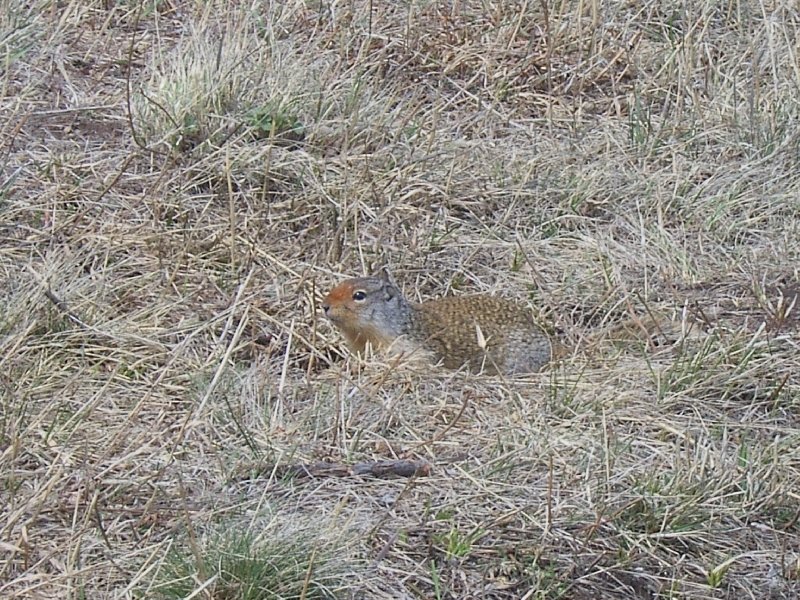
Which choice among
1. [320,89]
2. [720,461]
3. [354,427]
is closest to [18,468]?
[354,427]

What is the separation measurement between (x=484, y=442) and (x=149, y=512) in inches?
41.8

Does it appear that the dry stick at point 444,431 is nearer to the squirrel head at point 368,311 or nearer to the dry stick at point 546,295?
the squirrel head at point 368,311

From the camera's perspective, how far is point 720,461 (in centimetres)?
374

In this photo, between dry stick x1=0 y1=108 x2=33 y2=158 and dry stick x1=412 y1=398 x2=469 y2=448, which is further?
dry stick x1=0 y1=108 x2=33 y2=158

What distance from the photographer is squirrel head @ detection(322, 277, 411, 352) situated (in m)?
4.59

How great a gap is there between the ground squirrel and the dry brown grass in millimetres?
145

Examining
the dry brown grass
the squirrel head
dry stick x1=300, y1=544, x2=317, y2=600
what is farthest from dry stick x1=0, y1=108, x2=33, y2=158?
dry stick x1=300, y1=544, x2=317, y2=600

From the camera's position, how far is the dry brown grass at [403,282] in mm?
3439

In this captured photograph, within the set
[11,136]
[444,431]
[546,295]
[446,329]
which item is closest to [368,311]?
[446,329]

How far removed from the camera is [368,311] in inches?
182

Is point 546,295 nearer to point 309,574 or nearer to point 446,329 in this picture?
point 446,329

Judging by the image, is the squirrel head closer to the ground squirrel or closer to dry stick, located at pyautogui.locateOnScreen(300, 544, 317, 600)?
the ground squirrel

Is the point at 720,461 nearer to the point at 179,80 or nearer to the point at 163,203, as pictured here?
the point at 163,203

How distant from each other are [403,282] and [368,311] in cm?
57
